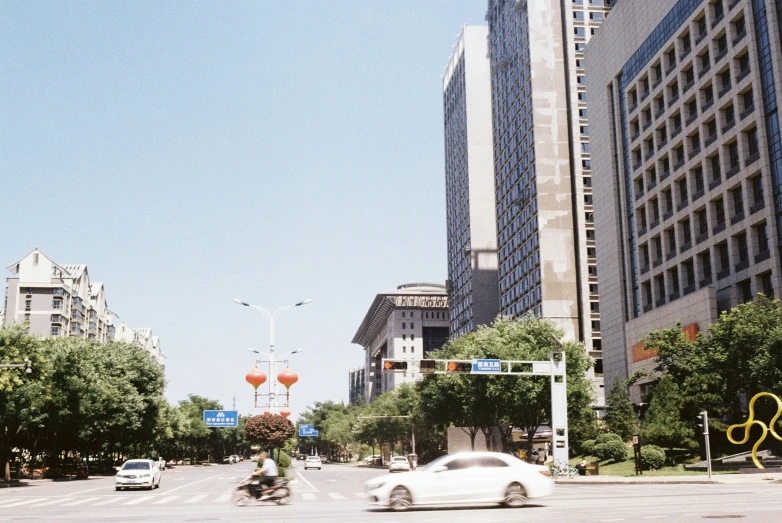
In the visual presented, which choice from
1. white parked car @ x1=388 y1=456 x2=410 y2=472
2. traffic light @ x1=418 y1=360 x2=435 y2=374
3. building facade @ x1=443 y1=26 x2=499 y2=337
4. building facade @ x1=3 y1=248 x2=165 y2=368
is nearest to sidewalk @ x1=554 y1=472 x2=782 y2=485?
traffic light @ x1=418 y1=360 x2=435 y2=374

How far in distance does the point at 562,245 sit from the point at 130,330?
117820 mm

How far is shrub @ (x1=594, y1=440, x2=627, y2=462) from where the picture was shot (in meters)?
53.4

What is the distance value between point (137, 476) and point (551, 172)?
79468mm

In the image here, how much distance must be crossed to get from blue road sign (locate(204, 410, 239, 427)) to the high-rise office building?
133 ft

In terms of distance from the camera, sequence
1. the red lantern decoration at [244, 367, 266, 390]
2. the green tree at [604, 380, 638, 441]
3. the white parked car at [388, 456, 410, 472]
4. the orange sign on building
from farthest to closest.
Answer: the white parked car at [388, 456, 410, 472]
the green tree at [604, 380, 638, 441]
the orange sign on building
the red lantern decoration at [244, 367, 266, 390]

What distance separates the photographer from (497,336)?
60.1 meters

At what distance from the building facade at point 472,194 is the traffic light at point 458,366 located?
312ft

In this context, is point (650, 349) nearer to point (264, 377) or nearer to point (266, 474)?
point (264, 377)

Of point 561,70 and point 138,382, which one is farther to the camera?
point 561,70

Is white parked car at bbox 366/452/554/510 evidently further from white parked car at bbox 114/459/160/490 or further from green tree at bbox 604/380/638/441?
green tree at bbox 604/380/638/441

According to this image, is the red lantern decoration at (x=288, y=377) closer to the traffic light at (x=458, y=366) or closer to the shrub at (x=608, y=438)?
the traffic light at (x=458, y=366)

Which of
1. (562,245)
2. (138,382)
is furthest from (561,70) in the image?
(138,382)

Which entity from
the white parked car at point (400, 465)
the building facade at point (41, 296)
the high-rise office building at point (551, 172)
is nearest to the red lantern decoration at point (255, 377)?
the white parked car at point (400, 465)

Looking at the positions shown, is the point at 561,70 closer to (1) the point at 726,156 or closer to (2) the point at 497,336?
(1) the point at 726,156
